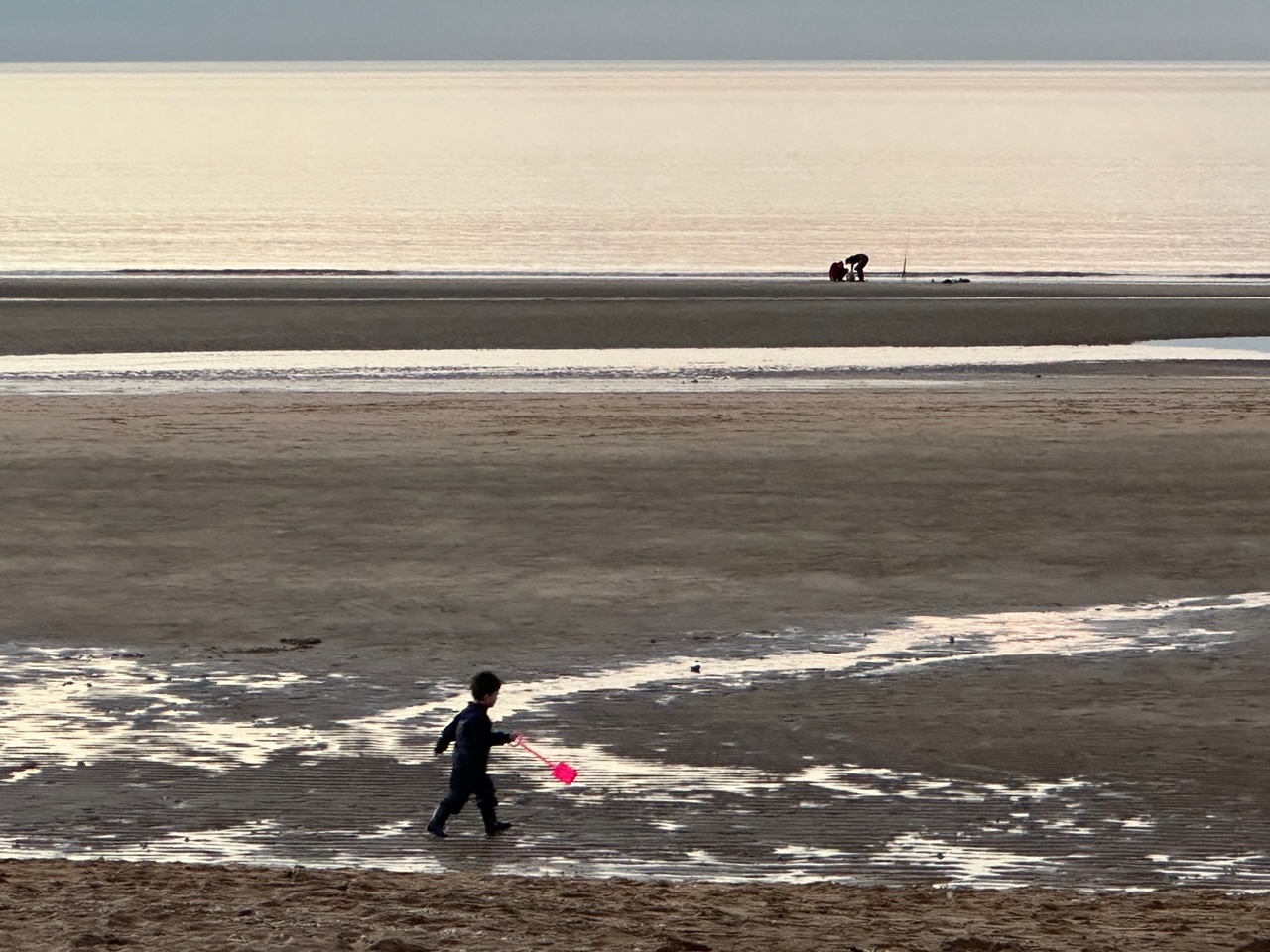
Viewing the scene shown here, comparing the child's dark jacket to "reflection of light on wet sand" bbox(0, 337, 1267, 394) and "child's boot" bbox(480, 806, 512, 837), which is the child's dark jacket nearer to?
"child's boot" bbox(480, 806, 512, 837)

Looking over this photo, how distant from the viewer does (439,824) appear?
11.1 meters

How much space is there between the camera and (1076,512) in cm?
2080

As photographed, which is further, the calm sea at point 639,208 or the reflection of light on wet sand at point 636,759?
the calm sea at point 639,208

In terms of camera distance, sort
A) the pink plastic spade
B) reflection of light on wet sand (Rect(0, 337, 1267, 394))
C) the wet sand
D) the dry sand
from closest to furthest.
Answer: the dry sand < the pink plastic spade < reflection of light on wet sand (Rect(0, 337, 1267, 394)) < the wet sand

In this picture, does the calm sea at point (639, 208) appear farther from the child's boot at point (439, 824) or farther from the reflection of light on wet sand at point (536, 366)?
the child's boot at point (439, 824)

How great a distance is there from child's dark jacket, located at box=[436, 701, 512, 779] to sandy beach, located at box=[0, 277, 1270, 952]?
0.42 m

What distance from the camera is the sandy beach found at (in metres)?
9.93

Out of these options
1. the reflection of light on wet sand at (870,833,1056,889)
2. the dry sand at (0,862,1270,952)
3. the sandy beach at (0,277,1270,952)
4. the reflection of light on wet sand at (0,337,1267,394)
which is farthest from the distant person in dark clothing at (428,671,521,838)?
the reflection of light on wet sand at (0,337,1267,394)

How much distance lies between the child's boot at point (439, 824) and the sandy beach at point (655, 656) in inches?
4.2

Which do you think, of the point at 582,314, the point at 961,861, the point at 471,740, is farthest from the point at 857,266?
the point at 961,861

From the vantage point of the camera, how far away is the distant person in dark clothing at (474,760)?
36.6 feet

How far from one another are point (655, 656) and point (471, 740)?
12.9 ft

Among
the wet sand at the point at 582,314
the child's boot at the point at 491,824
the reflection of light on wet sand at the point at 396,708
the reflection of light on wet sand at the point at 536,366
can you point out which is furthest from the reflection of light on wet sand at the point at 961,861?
the wet sand at the point at 582,314

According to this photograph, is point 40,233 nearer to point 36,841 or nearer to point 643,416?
point 643,416
